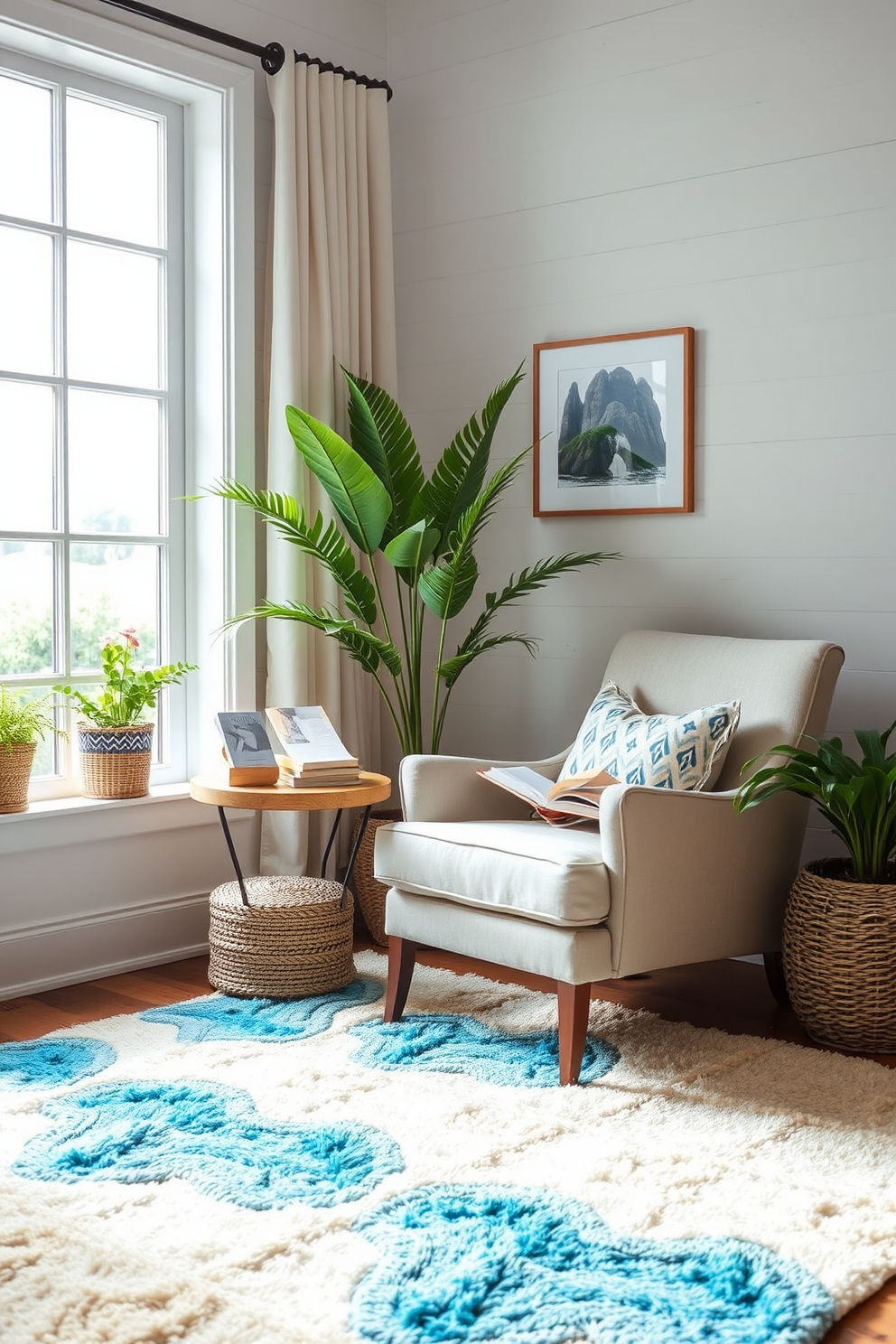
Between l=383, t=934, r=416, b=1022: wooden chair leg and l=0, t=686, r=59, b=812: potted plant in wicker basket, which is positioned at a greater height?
l=0, t=686, r=59, b=812: potted plant in wicker basket

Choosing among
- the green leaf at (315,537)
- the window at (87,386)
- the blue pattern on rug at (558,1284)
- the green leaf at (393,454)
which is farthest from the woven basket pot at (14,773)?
the blue pattern on rug at (558,1284)

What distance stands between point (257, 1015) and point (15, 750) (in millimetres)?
857

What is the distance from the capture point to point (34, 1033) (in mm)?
2852

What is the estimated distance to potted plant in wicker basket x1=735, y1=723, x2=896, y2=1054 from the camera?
273cm

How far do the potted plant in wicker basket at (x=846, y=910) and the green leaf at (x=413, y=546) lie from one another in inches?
40.2

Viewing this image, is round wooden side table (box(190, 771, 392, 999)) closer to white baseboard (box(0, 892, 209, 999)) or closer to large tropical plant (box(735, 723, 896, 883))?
white baseboard (box(0, 892, 209, 999))

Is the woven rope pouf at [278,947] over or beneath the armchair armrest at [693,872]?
beneath

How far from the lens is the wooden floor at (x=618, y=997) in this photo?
9.64 feet

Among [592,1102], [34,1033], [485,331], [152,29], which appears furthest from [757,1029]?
[152,29]

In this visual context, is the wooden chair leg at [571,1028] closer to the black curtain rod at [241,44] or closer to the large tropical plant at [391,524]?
→ the large tropical plant at [391,524]

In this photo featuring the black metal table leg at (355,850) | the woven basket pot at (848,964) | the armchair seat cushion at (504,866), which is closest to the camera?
the armchair seat cushion at (504,866)

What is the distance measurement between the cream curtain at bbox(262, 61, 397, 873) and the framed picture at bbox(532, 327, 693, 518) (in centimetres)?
50

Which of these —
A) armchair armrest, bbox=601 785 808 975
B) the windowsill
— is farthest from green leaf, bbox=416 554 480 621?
armchair armrest, bbox=601 785 808 975

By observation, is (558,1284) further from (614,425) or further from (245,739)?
(614,425)
